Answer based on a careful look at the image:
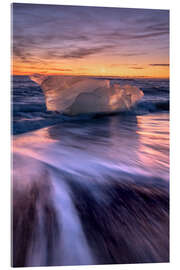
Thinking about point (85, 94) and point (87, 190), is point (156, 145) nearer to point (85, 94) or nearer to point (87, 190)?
point (87, 190)

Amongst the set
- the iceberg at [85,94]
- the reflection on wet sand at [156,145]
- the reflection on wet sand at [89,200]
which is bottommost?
the reflection on wet sand at [89,200]

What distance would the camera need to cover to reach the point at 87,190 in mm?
1689

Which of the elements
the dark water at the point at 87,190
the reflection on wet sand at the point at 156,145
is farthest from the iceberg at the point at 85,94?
the reflection on wet sand at the point at 156,145

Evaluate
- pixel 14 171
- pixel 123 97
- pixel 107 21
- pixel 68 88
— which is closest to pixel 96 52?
pixel 107 21

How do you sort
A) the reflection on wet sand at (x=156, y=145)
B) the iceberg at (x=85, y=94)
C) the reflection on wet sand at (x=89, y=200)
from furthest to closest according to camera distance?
the iceberg at (x=85, y=94) < the reflection on wet sand at (x=156, y=145) < the reflection on wet sand at (x=89, y=200)

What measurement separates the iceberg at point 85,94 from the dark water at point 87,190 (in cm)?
10

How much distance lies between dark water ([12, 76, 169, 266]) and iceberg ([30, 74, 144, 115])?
98mm

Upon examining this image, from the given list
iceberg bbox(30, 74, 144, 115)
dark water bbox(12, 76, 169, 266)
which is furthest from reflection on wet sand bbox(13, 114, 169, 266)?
iceberg bbox(30, 74, 144, 115)

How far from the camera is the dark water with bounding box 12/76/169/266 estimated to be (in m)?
1.51

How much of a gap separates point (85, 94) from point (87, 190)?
1017 mm

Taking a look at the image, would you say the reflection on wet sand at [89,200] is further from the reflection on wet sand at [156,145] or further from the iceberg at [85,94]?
the iceberg at [85,94]

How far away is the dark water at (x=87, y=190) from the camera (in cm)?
151

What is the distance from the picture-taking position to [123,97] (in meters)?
2.29

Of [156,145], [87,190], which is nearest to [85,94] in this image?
[156,145]
